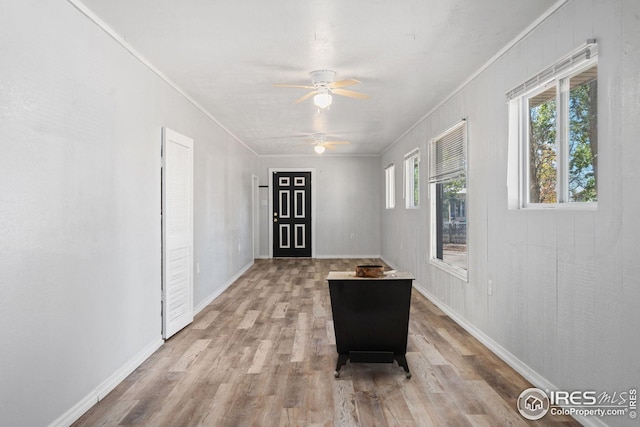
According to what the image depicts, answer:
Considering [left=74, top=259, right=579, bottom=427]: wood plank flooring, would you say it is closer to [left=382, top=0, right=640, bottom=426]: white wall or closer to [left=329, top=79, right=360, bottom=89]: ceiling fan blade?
[left=382, top=0, right=640, bottom=426]: white wall

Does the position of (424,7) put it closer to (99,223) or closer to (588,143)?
(588,143)

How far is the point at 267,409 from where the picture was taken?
8.33 feet

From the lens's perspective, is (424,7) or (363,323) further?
(363,323)

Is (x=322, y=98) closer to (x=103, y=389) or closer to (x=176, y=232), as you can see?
(x=176, y=232)

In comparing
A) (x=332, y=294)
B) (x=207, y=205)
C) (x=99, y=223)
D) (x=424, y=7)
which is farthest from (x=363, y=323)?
(x=207, y=205)

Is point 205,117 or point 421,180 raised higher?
point 205,117

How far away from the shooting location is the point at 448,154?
16.0 feet

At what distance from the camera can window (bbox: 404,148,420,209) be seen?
6688 millimetres

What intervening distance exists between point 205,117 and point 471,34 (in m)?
3.54

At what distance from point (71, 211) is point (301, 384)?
1.85 m

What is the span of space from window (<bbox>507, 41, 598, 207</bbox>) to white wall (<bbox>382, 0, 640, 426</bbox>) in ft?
0.34

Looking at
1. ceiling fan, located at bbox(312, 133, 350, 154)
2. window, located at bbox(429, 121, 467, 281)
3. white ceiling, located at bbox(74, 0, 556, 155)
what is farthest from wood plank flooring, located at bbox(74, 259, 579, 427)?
ceiling fan, located at bbox(312, 133, 350, 154)

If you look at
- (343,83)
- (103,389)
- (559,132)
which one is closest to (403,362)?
(559,132)

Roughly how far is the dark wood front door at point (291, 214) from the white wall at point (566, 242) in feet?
20.2
